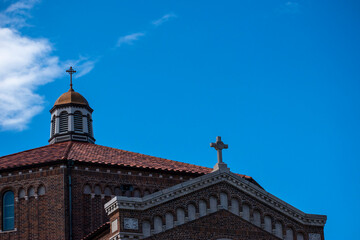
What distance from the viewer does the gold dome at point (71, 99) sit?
4816cm

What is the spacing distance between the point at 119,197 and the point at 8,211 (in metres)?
11.9

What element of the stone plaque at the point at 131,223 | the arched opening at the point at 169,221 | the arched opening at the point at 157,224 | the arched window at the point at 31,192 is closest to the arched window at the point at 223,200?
the arched opening at the point at 169,221

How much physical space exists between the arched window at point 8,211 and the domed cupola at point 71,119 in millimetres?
6967

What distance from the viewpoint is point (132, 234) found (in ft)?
102

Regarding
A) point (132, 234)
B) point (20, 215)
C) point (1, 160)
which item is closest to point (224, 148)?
point (132, 234)

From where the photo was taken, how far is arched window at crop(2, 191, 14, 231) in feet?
132

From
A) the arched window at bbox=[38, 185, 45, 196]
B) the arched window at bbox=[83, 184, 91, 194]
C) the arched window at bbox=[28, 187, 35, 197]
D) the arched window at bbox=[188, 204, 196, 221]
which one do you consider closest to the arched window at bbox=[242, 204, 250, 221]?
the arched window at bbox=[188, 204, 196, 221]

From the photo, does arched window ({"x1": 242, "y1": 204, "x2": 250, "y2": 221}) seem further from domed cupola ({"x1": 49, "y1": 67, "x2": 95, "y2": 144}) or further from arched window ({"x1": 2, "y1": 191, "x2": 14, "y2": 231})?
domed cupola ({"x1": 49, "y1": 67, "x2": 95, "y2": 144})

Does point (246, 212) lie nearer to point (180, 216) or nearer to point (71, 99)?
point (180, 216)

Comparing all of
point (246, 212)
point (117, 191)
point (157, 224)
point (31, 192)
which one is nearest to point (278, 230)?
point (246, 212)

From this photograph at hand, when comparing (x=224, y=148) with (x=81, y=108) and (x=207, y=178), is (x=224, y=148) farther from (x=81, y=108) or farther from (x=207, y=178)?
(x=81, y=108)

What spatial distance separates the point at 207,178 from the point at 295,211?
4571 millimetres

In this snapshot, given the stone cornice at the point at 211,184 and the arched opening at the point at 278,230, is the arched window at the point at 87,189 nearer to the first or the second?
the stone cornice at the point at 211,184

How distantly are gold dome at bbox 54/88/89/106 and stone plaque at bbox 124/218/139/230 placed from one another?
59.9 feet
